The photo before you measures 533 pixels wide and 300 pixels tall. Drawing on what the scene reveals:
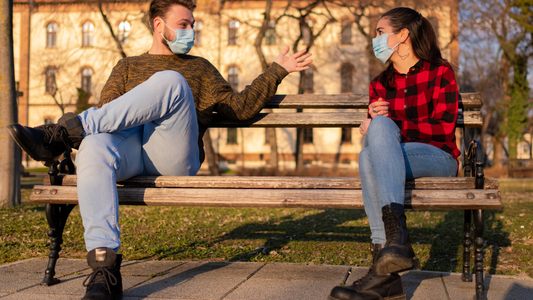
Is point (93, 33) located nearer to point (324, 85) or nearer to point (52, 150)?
point (324, 85)

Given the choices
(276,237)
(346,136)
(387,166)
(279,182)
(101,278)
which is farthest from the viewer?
(346,136)

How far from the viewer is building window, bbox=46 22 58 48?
32375 mm

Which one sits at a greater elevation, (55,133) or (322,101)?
(322,101)

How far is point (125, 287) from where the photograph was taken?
2.49m

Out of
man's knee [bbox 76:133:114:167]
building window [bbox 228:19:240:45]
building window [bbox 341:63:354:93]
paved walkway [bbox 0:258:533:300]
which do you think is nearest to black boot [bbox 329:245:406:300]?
paved walkway [bbox 0:258:533:300]

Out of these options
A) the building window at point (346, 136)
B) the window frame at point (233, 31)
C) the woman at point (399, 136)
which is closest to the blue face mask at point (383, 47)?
the woman at point (399, 136)

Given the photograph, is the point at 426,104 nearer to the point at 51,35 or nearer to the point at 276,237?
the point at 276,237

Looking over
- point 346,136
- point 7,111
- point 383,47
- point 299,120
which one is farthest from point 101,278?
point 346,136

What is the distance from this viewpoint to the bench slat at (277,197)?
7.17 feet

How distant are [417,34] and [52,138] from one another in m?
2.12

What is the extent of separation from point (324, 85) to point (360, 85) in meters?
3.46

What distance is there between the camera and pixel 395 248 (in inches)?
77.2

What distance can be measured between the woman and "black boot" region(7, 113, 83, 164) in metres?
1.40

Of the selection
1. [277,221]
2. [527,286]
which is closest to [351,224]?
[277,221]
